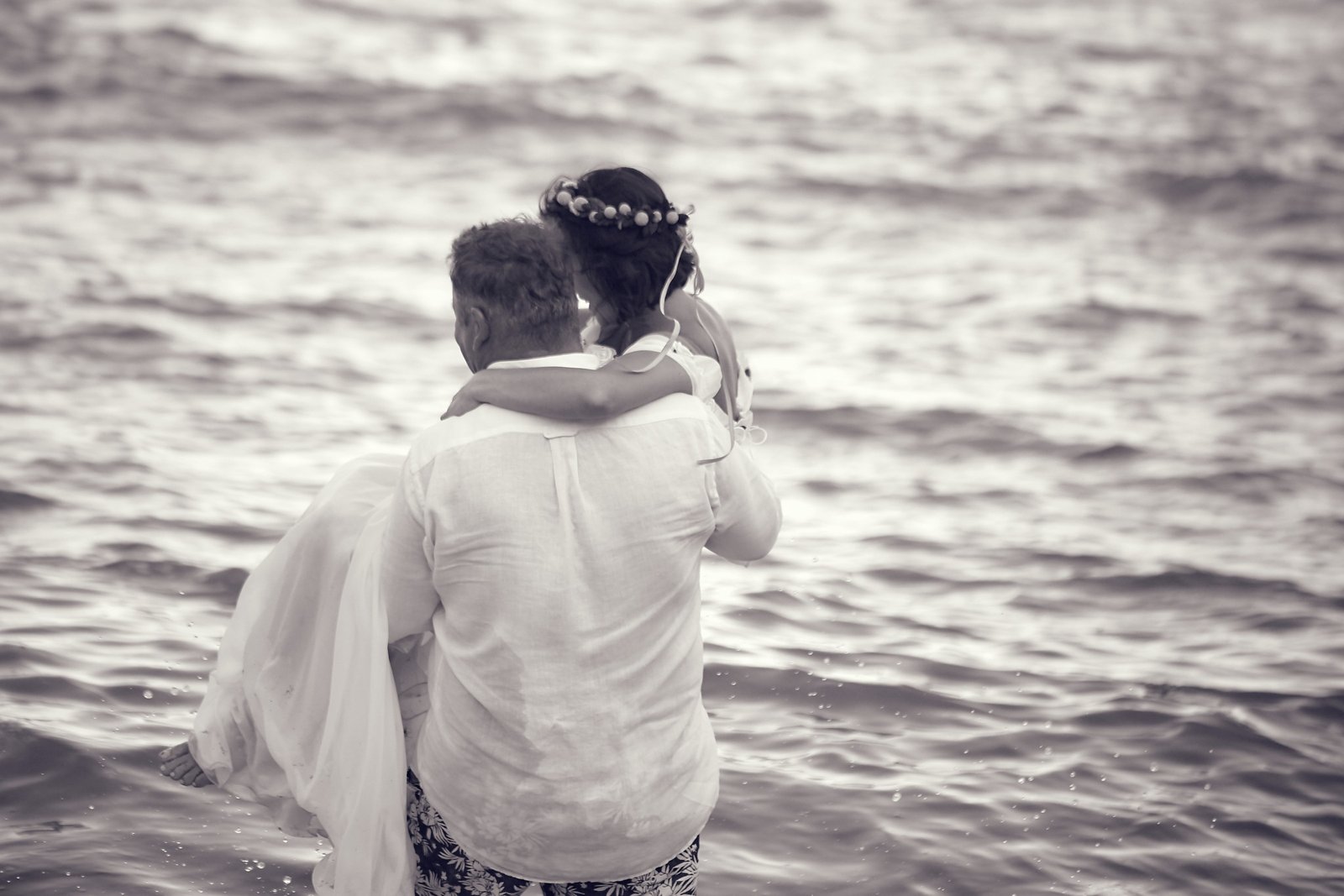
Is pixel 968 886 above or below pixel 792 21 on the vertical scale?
below

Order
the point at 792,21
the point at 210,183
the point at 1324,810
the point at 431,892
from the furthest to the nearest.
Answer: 1. the point at 792,21
2. the point at 210,183
3. the point at 1324,810
4. the point at 431,892

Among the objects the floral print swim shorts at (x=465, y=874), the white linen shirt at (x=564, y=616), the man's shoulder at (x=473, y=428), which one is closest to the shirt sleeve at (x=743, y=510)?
the white linen shirt at (x=564, y=616)

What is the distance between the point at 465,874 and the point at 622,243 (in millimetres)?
1092

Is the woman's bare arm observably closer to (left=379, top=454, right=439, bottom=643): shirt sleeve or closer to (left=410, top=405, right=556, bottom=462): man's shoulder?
(left=410, top=405, right=556, bottom=462): man's shoulder

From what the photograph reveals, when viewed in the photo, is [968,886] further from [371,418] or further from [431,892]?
[371,418]

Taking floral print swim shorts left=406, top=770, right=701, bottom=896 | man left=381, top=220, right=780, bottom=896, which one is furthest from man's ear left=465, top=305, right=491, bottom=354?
floral print swim shorts left=406, top=770, right=701, bottom=896

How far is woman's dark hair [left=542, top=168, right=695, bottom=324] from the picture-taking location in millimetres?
2496

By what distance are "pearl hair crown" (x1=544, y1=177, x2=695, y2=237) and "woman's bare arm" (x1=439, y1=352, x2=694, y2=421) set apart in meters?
0.25

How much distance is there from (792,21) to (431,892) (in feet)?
58.4

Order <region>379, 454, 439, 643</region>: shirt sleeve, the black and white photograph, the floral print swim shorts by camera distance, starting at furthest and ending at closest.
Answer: the floral print swim shorts, the black and white photograph, <region>379, 454, 439, 643</region>: shirt sleeve

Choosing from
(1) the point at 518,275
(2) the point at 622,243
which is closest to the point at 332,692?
(1) the point at 518,275

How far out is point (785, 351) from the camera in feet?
30.5

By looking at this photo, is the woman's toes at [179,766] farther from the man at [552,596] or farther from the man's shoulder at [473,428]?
the man's shoulder at [473,428]

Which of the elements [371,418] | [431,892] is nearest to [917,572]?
[371,418]
